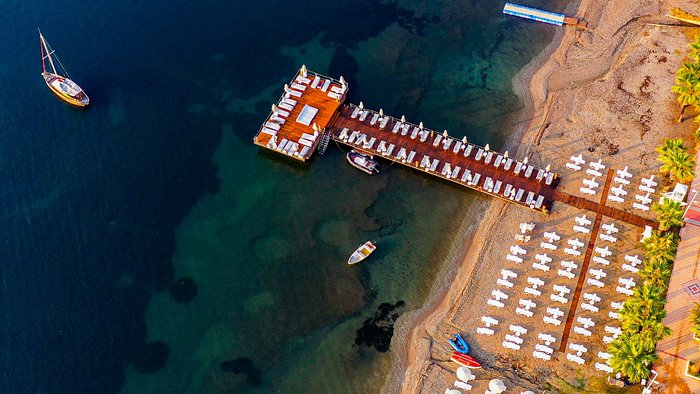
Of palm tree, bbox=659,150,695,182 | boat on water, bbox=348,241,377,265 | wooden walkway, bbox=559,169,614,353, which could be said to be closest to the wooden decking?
wooden walkway, bbox=559,169,614,353

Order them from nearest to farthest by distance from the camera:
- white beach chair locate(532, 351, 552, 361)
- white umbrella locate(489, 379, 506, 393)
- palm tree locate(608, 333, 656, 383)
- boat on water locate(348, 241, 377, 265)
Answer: palm tree locate(608, 333, 656, 383)
white umbrella locate(489, 379, 506, 393)
white beach chair locate(532, 351, 552, 361)
boat on water locate(348, 241, 377, 265)

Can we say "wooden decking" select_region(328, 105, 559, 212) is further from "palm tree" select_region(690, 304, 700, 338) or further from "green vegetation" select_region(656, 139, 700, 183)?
"palm tree" select_region(690, 304, 700, 338)

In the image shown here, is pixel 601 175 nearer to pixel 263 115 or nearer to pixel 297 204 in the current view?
pixel 297 204

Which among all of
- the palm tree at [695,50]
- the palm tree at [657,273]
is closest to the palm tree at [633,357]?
the palm tree at [657,273]

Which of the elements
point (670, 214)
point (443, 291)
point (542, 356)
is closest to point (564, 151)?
point (670, 214)

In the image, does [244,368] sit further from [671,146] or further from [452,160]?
A: [671,146]

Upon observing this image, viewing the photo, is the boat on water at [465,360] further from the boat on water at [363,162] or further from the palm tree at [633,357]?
the boat on water at [363,162]

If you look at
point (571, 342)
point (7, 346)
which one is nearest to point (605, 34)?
point (571, 342)
